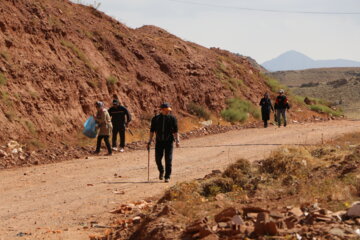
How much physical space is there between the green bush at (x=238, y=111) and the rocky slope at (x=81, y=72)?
496 millimetres

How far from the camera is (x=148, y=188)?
12.5 m

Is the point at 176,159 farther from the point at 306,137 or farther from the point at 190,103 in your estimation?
the point at 190,103

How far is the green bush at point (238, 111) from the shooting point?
30094mm

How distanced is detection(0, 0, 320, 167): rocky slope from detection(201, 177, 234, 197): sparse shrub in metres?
9.18

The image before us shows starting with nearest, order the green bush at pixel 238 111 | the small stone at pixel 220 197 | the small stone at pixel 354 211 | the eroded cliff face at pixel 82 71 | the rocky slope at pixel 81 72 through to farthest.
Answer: the small stone at pixel 354 211, the small stone at pixel 220 197, the rocky slope at pixel 81 72, the eroded cliff face at pixel 82 71, the green bush at pixel 238 111

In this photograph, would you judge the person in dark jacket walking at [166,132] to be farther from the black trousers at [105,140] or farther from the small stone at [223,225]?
the small stone at [223,225]

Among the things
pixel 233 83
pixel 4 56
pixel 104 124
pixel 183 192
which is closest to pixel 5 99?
pixel 4 56

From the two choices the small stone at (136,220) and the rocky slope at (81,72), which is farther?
the rocky slope at (81,72)

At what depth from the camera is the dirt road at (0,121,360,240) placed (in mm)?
9719

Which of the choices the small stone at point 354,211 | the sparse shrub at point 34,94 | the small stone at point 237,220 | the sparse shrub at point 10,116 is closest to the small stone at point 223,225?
the small stone at point 237,220

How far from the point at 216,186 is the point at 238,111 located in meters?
20.3

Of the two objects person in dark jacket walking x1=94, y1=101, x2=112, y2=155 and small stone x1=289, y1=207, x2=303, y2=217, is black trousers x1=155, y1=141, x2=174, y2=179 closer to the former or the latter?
person in dark jacket walking x1=94, y1=101, x2=112, y2=155

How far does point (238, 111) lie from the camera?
101 ft

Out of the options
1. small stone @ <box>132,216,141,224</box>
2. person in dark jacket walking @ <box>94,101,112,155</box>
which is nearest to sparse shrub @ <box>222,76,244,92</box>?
person in dark jacket walking @ <box>94,101,112,155</box>
